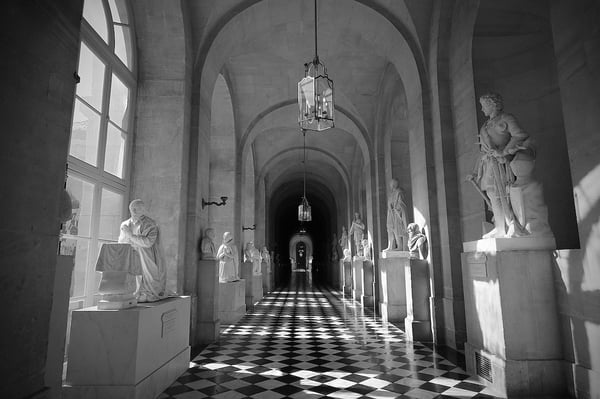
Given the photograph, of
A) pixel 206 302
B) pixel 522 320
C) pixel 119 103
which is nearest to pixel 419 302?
pixel 522 320

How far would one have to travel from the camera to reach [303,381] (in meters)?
4.33

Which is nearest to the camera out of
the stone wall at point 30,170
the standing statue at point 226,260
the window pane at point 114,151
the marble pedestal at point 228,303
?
the stone wall at point 30,170

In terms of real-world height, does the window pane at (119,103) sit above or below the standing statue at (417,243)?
above

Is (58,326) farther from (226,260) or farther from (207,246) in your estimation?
(226,260)

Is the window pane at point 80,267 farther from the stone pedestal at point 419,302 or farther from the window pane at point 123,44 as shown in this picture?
the stone pedestal at point 419,302

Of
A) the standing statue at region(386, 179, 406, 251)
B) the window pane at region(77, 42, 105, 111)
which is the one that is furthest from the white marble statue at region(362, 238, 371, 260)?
the window pane at region(77, 42, 105, 111)

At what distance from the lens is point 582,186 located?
3.31 metres

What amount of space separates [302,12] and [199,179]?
4106 mm

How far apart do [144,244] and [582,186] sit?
4.57 metres

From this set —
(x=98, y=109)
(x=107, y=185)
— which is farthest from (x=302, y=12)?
(x=107, y=185)

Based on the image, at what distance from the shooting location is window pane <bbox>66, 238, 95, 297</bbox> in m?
4.59

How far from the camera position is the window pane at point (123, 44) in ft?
18.8

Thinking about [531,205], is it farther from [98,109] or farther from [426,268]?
[98,109]

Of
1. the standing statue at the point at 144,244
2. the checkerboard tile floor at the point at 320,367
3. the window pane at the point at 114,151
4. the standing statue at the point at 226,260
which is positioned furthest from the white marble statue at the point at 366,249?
the standing statue at the point at 144,244
